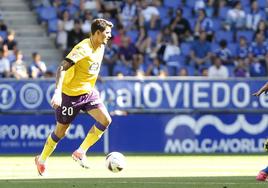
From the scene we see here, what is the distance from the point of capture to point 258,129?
68.3 feet

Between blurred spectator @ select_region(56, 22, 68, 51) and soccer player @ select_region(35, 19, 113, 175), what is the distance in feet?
32.0

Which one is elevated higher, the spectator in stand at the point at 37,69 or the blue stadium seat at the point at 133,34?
the blue stadium seat at the point at 133,34

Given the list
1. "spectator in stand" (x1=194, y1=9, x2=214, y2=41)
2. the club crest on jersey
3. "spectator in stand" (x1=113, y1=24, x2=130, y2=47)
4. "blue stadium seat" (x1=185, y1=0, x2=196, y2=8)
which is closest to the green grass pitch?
Answer: the club crest on jersey

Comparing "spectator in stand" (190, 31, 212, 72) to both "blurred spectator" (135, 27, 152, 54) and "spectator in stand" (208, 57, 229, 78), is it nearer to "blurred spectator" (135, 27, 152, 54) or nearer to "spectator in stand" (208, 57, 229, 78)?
"spectator in stand" (208, 57, 229, 78)

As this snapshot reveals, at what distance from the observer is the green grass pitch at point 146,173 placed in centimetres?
1284

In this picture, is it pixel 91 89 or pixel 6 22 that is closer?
pixel 91 89

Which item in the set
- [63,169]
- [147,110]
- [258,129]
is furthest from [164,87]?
[63,169]

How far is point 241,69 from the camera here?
23.5 m

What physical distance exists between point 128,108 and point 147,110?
43 centimetres

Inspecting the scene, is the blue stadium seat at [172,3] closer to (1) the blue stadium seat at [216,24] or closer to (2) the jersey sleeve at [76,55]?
(1) the blue stadium seat at [216,24]

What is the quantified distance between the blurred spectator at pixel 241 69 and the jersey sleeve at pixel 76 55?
958 cm

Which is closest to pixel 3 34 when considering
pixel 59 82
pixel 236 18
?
pixel 236 18

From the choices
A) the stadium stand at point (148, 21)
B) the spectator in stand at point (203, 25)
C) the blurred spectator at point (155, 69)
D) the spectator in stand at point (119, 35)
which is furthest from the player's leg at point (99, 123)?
the spectator in stand at point (203, 25)

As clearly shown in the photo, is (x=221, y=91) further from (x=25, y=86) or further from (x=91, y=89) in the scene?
(x=91, y=89)
